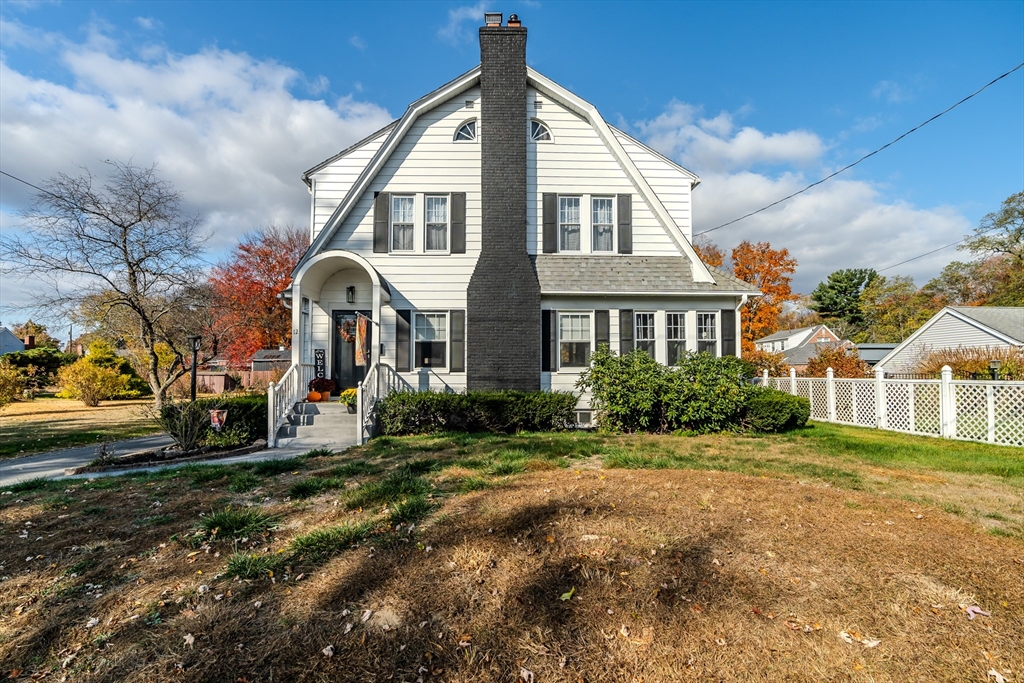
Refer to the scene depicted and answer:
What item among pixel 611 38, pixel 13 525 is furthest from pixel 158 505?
pixel 611 38

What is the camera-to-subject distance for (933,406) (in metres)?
10.5

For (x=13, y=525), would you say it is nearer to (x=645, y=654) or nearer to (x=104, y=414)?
(x=645, y=654)

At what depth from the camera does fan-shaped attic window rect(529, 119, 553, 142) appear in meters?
12.3

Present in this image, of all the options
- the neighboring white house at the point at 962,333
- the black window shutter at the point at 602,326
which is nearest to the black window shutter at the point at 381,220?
the black window shutter at the point at 602,326

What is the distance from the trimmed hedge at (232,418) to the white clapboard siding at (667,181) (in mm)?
10530

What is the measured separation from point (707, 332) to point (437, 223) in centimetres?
705

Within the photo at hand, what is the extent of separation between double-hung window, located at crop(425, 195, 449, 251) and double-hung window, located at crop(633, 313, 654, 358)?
16.4ft

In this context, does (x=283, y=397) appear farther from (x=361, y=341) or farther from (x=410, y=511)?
(x=410, y=511)

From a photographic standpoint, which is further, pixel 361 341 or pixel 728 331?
pixel 728 331

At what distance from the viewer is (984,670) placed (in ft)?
8.20

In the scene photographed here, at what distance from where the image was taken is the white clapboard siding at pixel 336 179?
12203mm

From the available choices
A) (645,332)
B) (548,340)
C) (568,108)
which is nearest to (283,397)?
(548,340)

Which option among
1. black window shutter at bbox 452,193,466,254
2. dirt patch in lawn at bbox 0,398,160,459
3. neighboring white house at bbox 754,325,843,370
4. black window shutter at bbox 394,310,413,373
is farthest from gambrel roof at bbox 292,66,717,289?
neighboring white house at bbox 754,325,843,370

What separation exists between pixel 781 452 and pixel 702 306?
465 centimetres
